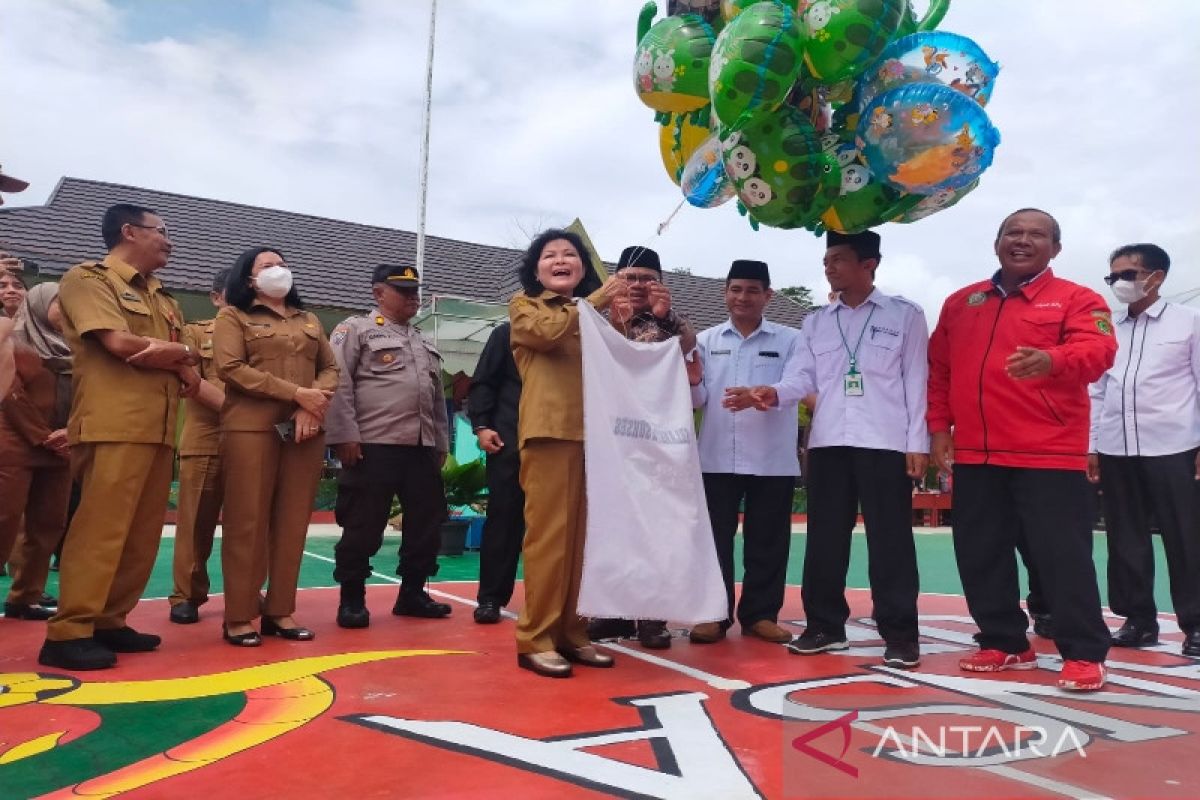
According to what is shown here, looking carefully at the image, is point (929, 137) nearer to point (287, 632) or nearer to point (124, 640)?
point (287, 632)

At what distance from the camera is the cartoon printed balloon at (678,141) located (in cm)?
411

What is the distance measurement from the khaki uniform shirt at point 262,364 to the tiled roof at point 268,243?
9.51 m

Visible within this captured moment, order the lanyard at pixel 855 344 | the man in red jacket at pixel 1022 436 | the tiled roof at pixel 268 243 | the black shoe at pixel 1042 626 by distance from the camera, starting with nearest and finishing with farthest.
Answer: the man in red jacket at pixel 1022 436 < the lanyard at pixel 855 344 < the black shoe at pixel 1042 626 < the tiled roof at pixel 268 243

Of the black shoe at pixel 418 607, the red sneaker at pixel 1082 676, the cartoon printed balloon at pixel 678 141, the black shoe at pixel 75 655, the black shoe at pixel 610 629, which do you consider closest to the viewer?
the red sneaker at pixel 1082 676

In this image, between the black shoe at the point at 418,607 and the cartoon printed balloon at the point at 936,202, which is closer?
the cartoon printed balloon at the point at 936,202

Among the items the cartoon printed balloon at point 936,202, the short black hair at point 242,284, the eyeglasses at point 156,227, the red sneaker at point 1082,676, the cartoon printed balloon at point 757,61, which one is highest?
the cartoon printed balloon at point 757,61

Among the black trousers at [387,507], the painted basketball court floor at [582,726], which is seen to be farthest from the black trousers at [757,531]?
the black trousers at [387,507]

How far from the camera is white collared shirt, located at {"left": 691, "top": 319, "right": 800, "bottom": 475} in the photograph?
170 inches

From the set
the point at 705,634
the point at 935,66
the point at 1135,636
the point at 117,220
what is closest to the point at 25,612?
A: the point at 117,220

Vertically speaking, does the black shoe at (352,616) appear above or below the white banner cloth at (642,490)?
below

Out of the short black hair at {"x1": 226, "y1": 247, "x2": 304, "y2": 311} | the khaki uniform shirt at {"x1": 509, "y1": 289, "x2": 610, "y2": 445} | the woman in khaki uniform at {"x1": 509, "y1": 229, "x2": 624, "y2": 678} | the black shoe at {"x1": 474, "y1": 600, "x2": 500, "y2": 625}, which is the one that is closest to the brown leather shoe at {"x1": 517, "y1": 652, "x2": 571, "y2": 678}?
the woman in khaki uniform at {"x1": 509, "y1": 229, "x2": 624, "y2": 678}

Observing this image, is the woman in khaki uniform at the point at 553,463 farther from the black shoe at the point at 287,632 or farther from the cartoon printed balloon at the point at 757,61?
the black shoe at the point at 287,632

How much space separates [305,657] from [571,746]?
168cm

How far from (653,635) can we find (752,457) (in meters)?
0.95
